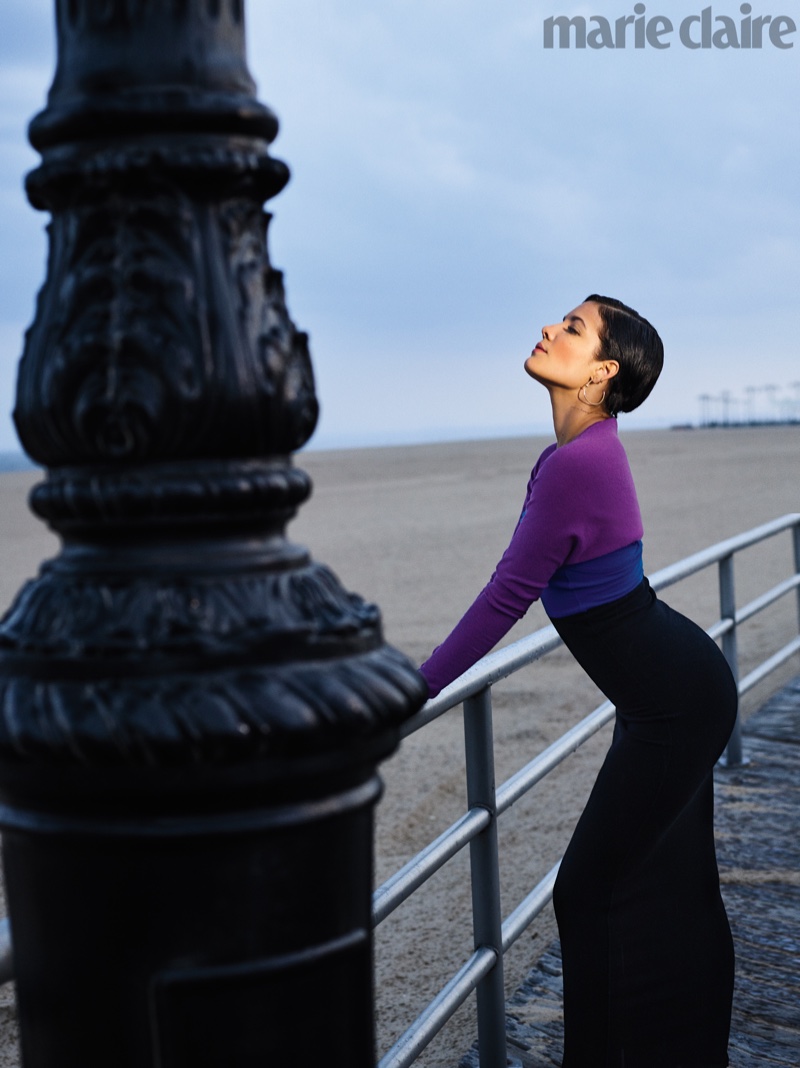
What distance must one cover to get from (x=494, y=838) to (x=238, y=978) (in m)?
1.57

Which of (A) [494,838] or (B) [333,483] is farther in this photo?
(B) [333,483]

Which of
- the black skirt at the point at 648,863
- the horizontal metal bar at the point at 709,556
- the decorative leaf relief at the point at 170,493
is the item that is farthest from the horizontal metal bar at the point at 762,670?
the decorative leaf relief at the point at 170,493

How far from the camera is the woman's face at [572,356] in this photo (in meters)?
2.30

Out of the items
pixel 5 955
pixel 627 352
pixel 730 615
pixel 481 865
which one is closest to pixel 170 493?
pixel 5 955

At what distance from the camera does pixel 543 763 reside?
2742 millimetres

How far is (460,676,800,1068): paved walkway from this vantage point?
2920mm

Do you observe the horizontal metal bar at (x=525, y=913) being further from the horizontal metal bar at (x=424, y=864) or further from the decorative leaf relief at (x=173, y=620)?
the decorative leaf relief at (x=173, y=620)

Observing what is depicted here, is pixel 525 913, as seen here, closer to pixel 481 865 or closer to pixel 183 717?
pixel 481 865

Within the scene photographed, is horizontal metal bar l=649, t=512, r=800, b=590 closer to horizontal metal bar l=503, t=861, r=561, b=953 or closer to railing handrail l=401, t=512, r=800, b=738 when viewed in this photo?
railing handrail l=401, t=512, r=800, b=738

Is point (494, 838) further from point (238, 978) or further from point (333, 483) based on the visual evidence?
Result: point (333, 483)

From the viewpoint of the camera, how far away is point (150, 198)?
1.01 meters

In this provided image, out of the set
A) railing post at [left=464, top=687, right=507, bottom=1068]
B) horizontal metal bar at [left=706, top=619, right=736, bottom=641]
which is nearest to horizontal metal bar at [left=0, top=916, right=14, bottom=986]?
railing post at [left=464, top=687, right=507, bottom=1068]

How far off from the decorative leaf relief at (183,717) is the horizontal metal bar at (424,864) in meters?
1.09

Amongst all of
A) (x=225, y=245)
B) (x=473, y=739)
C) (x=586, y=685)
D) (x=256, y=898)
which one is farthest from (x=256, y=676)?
(x=586, y=685)
